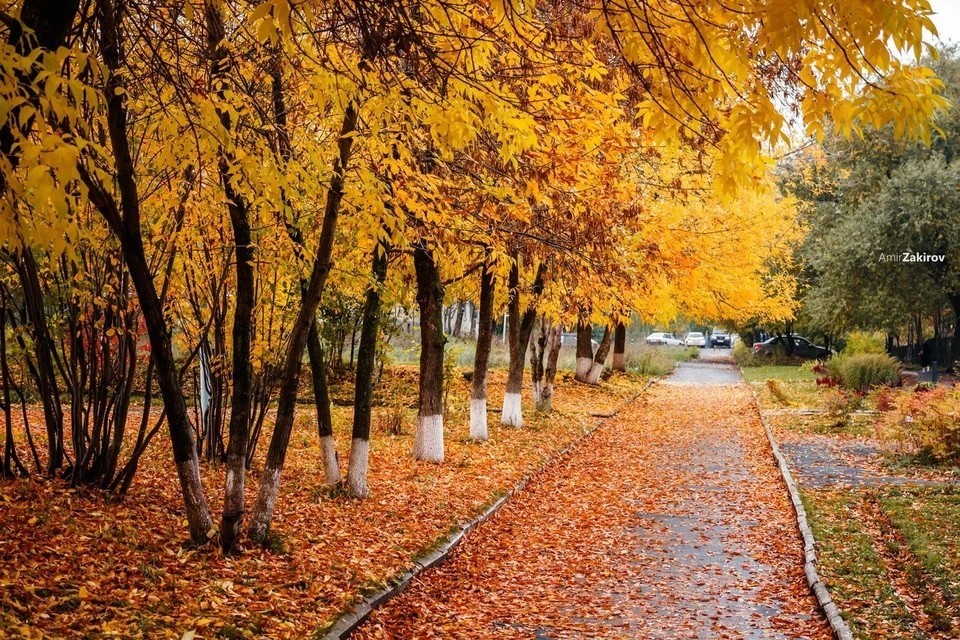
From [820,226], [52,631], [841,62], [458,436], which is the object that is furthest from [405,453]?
[820,226]

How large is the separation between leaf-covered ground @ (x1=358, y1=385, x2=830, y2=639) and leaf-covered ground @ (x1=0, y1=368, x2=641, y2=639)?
0.50m

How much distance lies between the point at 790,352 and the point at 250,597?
55846mm

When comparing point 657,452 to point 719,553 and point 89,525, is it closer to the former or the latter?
point 719,553

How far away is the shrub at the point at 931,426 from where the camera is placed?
551 inches

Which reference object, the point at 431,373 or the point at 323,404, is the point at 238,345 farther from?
the point at 431,373

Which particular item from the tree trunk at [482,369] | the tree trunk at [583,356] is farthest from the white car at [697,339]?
the tree trunk at [482,369]

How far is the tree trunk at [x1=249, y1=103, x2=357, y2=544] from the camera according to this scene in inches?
298

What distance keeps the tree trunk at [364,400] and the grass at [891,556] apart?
201 inches

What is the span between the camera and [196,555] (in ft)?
23.5

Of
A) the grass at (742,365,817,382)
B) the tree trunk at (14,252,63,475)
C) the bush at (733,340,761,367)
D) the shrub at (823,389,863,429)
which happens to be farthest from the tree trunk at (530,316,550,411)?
the bush at (733,340,761,367)

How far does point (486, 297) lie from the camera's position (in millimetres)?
16797

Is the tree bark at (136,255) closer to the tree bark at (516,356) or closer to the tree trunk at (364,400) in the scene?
the tree trunk at (364,400)

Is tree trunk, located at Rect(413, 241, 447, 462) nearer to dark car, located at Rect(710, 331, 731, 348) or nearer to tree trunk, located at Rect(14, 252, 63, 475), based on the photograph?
tree trunk, located at Rect(14, 252, 63, 475)

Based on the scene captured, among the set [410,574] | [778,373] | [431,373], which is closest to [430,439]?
[431,373]
